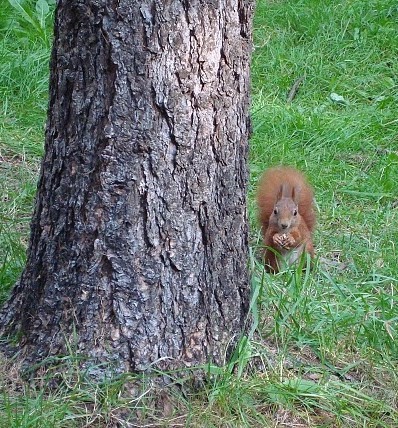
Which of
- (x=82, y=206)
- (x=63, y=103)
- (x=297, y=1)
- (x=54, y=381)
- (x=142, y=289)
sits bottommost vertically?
(x=54, y=381)

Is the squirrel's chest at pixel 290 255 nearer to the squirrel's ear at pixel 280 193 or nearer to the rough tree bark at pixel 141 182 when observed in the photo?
the squirrel's ear at pixel 280 193

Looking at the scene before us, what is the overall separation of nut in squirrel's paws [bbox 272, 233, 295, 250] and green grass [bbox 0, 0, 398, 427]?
6.0 inches

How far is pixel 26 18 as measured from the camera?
643cm

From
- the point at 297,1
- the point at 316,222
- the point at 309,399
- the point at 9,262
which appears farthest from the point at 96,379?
the point at 297,1

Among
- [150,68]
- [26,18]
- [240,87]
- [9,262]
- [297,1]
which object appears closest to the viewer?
[150,68]

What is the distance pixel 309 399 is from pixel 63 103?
117 centimetres

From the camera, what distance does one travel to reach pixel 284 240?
4.28m

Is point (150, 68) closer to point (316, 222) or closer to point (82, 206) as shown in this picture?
point (82, 206)

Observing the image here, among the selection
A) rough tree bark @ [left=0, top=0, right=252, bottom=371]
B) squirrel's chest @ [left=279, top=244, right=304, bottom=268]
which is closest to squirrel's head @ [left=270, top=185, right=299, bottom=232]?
squirrel's chest @ [left=279, top=244, right=304, bottom=268]

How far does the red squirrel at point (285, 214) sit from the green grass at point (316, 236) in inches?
4.9

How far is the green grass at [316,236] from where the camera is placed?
2.86m

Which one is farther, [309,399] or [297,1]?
[297,1]

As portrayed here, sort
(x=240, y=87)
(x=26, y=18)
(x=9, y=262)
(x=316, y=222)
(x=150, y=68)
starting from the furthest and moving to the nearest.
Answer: (x=26, y=18), (x=316, y=222), (x=9, y=262), (x=240, y=87), (x=150, y=68)

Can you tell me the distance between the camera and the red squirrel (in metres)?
4.27
